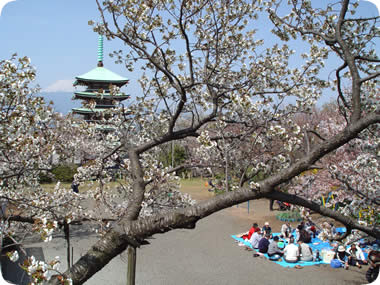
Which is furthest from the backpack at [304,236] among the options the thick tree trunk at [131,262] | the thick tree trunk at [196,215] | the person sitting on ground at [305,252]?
the thick tree trunk at [131,262]

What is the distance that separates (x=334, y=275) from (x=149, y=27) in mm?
7444

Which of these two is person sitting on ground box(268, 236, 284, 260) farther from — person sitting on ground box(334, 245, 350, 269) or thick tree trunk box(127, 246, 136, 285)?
thick tree trunk box(127, 246, 136, 285)

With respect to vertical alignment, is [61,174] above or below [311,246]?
above

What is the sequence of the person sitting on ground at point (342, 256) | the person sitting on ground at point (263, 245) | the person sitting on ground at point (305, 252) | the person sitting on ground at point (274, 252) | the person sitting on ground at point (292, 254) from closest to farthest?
the person sitting on ground at point (342, 256)
the person sitting on ground at point (292, 254)
the person sitting on ground at point (305, 252)
the person sitting on ground at point (274, 252)
the person sitting on ground at point (263, 245)

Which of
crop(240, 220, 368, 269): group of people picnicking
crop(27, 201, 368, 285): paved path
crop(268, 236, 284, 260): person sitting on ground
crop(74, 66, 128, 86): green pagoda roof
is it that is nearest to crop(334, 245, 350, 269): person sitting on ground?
crop(240, 220, 368, 269): group of people picnicking

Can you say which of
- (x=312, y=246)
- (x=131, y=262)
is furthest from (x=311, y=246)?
(x=131, y=262)

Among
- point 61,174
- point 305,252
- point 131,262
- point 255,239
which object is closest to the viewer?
point 131,262

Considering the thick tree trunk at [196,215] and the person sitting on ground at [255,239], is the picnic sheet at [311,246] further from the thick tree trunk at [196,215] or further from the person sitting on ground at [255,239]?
the thick tree trunk at [196,215]

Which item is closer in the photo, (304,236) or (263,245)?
(263,245)

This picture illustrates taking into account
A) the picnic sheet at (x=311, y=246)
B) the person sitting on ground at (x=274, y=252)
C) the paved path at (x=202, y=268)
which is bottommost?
the paved path at (x=202, y=268)

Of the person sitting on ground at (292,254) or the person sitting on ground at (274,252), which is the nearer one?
the person sitting on ground at (292,254)

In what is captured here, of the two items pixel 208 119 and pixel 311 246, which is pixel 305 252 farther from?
pixel 208 119

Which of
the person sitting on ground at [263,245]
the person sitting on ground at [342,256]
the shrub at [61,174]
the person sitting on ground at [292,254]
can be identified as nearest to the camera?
the shrub at [61,174]

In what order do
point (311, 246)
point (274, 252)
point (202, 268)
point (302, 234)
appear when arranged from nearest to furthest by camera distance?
point (202, 268)
point (274, 252)
point (302, 234)
point (311, 246)
